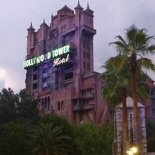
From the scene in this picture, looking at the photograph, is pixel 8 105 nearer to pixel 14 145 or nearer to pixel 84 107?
pixel 14 145

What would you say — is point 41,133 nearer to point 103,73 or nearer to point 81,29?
point 103,73

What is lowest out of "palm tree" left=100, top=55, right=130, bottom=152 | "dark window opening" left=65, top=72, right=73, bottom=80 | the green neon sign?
"palm tree" left=100, top=55, right=130, bottom=152

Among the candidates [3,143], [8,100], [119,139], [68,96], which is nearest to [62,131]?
[3,143]

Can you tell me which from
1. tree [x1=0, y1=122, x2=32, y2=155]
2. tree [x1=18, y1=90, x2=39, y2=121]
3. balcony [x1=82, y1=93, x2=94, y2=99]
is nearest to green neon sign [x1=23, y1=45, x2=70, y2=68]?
balcony [x1=82, y1=93, x2=94, y2=99]

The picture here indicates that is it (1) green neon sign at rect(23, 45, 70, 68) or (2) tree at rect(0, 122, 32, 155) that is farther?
(1) green neon sign at rect(23, 45, 70, 68)

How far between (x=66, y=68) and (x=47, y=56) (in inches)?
327

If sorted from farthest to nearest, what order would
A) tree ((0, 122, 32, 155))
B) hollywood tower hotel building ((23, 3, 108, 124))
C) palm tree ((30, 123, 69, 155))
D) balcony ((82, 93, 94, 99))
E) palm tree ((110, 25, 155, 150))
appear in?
hollywood tower hotel building ((23, 3, 108, 124)) < balcony ((82, 93, 94, 99)) < palm tree ((30, 123, 69, 155)) < tree ((0, 122, 32, 155)) < palm tree ((110, 25, 155, 150))

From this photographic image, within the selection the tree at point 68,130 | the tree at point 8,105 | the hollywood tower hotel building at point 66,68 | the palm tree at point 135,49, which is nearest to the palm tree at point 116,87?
the palm tree at point 135,49

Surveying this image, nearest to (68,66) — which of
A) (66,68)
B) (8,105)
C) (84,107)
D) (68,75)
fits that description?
(66,68)

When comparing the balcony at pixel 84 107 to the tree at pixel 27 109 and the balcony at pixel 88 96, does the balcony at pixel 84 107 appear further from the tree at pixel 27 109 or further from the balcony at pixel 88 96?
the tree at pixel 27 109

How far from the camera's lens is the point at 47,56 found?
107 metres

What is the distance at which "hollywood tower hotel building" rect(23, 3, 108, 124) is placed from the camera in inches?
3632

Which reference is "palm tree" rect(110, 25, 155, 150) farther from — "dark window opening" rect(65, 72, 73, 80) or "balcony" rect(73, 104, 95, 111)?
"dark window opening" rect(65, 72, 73, 80)

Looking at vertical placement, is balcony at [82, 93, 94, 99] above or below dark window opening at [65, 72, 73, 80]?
below
